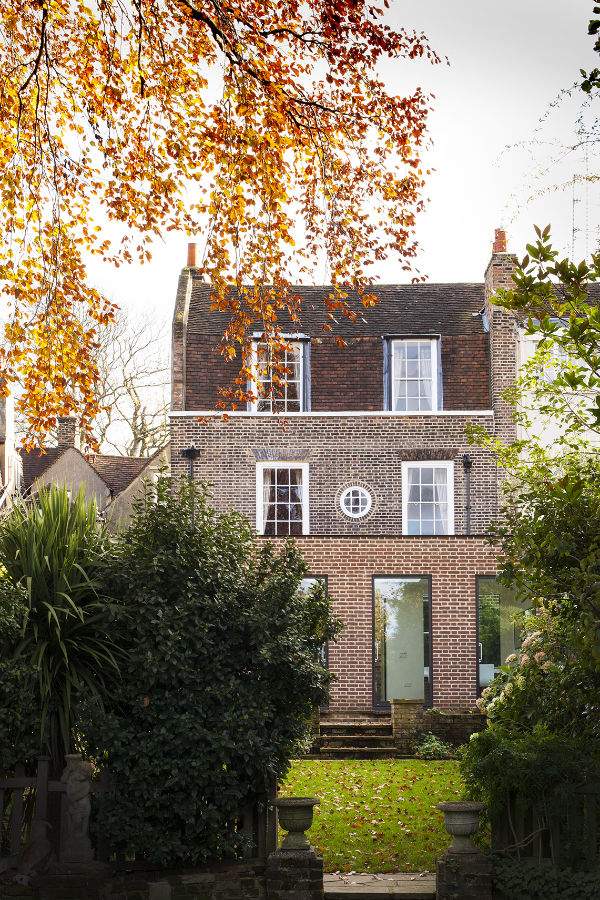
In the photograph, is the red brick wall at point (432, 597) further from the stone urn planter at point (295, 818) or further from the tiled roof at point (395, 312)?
the stone urn planter at point (295, 818)

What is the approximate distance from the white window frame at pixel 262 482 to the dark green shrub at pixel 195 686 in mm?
13478

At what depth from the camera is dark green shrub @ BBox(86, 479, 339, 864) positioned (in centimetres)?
791

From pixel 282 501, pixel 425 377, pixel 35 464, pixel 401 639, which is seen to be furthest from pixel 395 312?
pixel 35 464

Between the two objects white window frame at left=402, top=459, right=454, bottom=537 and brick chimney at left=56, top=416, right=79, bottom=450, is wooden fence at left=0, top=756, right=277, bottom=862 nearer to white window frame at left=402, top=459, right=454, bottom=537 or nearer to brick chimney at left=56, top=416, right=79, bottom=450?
white window frame at left=402, top=459, right=454, bottom=537

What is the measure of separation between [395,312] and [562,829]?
697 inches

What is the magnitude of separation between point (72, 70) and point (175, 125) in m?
1.22

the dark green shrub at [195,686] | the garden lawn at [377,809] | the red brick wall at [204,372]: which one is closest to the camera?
the dark green shrub at [195,686]

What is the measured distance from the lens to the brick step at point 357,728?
58.9 feet

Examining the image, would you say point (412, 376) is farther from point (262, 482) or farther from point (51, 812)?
point (51, 812)

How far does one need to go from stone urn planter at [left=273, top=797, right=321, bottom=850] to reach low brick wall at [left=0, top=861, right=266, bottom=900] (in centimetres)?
31

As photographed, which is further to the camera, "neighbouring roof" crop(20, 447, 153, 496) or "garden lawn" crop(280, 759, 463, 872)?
"neighbouring roof" crop(20, 447, 153, 496)

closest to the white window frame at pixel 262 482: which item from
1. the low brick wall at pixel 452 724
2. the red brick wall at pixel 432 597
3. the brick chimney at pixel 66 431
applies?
the red brick wall at pixel 432 597

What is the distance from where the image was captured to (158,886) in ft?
25.9

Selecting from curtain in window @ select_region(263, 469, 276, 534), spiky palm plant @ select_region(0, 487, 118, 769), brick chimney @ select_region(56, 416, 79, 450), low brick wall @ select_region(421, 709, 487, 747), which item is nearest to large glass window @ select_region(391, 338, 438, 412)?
curtain in window @ select_region(263, 469, 276, 534)
